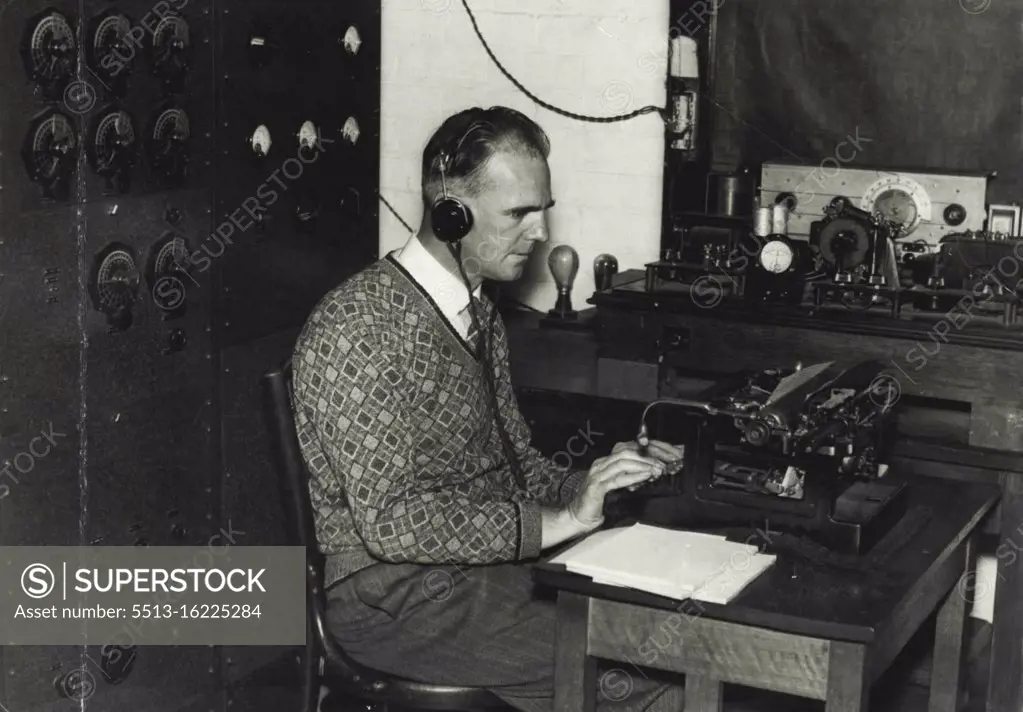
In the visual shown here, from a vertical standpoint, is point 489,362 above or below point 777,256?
below

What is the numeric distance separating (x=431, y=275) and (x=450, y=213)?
166mm

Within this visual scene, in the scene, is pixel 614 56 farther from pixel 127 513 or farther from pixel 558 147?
pixel 127 513

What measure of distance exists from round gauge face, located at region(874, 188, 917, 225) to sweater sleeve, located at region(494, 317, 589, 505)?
158cm

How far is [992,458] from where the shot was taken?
353 cm

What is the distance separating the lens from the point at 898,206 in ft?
13.8

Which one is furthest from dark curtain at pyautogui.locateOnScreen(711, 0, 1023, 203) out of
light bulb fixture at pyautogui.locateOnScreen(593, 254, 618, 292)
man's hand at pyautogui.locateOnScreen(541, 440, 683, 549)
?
man's hand at pyautogui.locateOnScreen(541, 440, 683, 549)

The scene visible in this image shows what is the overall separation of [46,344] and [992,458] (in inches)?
93.7

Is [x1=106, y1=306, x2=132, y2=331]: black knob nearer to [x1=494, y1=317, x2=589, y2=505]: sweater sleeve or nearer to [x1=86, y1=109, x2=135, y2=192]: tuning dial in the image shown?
[x1=86, y1=109, x2=135, y2=192]: tuning dial

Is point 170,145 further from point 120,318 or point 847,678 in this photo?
point 847,678

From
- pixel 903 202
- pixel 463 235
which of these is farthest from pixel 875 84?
pixel 463 235

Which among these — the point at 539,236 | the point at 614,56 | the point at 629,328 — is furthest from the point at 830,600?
the point at 614,56

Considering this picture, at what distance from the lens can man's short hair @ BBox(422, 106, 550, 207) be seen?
109 inches

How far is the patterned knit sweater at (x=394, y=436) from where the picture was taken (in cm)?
257

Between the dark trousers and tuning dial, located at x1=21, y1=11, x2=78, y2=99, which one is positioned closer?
the dark trousers
